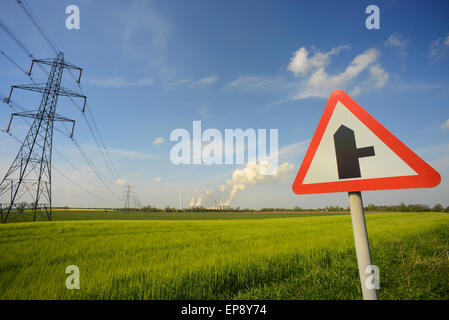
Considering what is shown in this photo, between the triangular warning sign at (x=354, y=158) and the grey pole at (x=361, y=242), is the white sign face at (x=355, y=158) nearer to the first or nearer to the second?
the triangular warning sign at (x=354, y=158)

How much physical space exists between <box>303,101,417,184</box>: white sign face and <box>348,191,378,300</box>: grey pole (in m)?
0.28

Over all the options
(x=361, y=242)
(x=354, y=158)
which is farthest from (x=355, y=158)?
(x=361, y=242)

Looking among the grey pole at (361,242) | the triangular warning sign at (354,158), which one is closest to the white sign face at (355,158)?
the triangular warning sign at (354,158)

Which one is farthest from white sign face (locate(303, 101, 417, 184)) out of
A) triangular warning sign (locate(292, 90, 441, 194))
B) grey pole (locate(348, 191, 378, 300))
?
grey pole (locate(348, 191, 378, 300))

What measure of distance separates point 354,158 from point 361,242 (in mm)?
826

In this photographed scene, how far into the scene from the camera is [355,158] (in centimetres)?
206

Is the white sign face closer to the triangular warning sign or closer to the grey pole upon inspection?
the triangular warning sign

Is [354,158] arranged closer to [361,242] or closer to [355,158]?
[355,158]

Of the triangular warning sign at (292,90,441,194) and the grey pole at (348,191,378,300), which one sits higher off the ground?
the triangular warning sign at (292,90,441,194)

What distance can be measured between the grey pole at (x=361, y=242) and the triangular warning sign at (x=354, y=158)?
6.5 inches

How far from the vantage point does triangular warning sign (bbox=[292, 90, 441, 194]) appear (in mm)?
1850
